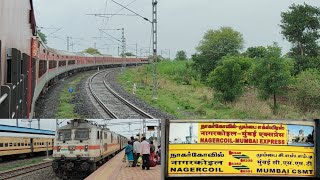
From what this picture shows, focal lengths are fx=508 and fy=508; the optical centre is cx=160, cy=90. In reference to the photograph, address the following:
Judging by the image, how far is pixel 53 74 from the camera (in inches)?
1041

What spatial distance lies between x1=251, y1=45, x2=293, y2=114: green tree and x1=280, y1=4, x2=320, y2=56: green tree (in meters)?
20.6

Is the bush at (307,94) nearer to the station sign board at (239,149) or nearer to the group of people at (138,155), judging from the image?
the group of people at (138,155)

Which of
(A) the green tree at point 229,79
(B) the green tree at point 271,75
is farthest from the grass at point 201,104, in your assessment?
(B) the green tree at point 271,75

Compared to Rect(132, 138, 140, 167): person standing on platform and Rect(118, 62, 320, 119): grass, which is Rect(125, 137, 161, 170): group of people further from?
Rect(118, 62, 320, 119): grass

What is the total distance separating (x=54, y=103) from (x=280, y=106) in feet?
34.1

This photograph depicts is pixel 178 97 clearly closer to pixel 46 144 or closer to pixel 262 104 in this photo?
pixel 262 104

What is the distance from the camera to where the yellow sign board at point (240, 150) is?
21.8 ft

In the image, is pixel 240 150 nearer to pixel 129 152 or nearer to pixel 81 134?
pixel 129 152

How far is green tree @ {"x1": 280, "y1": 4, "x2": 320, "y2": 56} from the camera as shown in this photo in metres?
46.4

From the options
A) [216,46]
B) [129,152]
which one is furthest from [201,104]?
[216,46]

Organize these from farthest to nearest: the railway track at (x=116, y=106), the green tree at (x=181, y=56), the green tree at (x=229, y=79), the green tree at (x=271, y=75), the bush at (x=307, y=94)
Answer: the green tree at (x=181, y=56), the bush at (x=307, y=94), the green tree at (x=271, y=75), the green tree at (x=229, y=79), the railway track at (x=116, y=106)

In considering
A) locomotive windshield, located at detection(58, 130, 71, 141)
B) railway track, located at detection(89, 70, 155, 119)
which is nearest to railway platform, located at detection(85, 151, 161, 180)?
railway track, located at detection(89, 70, 155, 119)

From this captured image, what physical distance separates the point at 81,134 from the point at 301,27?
34325 millimetres

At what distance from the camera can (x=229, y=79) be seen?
24375 millimetres
